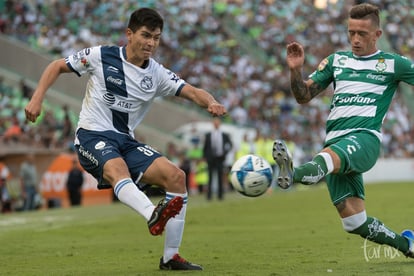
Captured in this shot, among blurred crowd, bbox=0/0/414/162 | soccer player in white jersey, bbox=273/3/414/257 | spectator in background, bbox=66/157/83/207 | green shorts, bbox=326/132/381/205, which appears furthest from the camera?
blurred crowd, bbox=0/0/414/162

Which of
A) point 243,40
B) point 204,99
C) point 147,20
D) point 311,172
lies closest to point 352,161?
point 311,172

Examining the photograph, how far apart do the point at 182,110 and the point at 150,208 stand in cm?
2754

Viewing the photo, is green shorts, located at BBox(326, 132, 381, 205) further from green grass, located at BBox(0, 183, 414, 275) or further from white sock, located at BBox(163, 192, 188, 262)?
white sock, located at BBox(163, 192, 188, 262)

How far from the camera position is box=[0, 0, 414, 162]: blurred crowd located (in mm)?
35312

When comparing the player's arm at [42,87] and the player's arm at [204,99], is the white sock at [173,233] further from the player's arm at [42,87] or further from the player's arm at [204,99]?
the player's arm at [42,87]

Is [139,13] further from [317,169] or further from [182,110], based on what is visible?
[182,110]

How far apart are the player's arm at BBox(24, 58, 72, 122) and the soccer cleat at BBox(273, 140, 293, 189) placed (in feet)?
7.52

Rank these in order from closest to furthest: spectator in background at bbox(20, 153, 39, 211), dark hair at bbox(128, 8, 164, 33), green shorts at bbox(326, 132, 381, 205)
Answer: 1. green shorts at bbox(326, 132, 381, 205)
2. dark hair at bbox(128, 8, 164, 33)
3. spectator in background at bbox(20, 153, 39, 211)

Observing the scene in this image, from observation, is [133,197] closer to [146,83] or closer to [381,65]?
[146,83]

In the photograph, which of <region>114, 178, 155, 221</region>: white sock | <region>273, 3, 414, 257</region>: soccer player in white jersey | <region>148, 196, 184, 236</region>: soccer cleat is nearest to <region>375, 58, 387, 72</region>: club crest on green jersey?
<region>273, 3, 414, 257</region>: soccer player in white jersey

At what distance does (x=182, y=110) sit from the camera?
35875mm

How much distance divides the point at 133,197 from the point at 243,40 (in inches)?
1260

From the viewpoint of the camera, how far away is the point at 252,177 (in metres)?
8.38


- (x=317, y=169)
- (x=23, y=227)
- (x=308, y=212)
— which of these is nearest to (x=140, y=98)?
(x=317, y=169)
